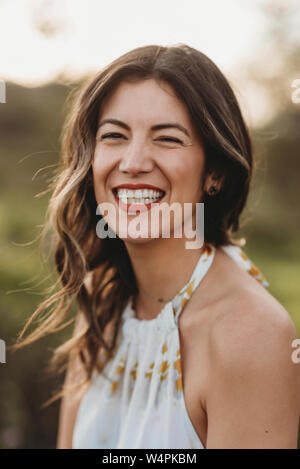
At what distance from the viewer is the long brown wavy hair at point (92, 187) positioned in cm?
242

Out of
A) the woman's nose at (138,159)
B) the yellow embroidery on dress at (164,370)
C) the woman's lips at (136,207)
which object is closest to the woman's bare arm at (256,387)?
the yellow embroidery on dress at (164,370)

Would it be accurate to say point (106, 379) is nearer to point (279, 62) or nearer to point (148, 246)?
point (148, 246)

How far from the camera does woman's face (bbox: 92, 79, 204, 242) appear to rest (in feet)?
7.74

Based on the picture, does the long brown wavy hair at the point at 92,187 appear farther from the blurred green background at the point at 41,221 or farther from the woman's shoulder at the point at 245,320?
the woman's shoulder at the point at 245,320

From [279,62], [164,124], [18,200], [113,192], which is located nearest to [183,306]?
[113,192]

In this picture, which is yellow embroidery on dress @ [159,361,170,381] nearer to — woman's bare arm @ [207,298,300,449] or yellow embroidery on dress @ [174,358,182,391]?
yellow embroidery on dress @ [174,358,182,391]

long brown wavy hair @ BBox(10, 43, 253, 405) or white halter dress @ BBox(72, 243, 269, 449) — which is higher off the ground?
long brown wavy hair @ BBox(10, 43, 253, 405)

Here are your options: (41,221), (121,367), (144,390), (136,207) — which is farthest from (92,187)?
(41,221)

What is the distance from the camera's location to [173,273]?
2674 millimetres

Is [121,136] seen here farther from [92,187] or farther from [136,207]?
[92,187]

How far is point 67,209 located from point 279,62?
18.8 ft

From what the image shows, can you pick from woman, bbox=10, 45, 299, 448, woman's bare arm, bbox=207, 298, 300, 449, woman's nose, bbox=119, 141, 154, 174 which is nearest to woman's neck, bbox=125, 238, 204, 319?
woman, bbox=10, 45, 299, 448

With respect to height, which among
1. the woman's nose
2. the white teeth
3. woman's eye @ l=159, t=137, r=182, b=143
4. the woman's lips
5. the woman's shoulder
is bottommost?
the woman's shoulder

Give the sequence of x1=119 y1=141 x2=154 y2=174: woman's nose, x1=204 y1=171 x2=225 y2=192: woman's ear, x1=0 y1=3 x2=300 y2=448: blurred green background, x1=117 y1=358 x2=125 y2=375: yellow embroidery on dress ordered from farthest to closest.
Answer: x1=0 y1=3 x2=300 y2=448: blurred green background
x1=117 y1=358 x2=125 y2=375: yellow embroidery on dress
x1=204 y1=171 x2=225 y2=192: woman's ear
x1=119 y1=141 x2=154 y2=174: woman's nose
